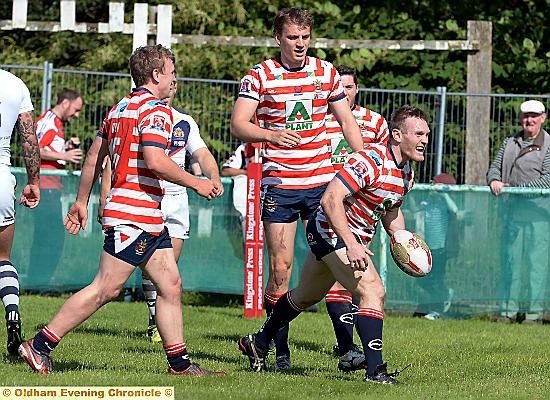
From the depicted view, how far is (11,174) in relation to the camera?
8.85 m

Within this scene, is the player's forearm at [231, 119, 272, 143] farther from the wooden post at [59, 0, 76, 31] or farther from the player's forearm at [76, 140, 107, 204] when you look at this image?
the wooden post at [59, 0, 76, 31]

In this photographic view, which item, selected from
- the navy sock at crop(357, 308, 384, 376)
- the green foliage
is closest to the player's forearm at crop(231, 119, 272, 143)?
the navy sock at crop(357, 308, 384, 376)

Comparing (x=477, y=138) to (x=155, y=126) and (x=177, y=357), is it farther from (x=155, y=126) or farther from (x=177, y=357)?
(x=155, y=126)

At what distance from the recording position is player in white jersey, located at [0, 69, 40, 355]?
8.68 m

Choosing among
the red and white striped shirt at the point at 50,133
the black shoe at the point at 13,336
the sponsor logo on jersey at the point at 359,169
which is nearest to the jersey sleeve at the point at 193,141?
the black shoe at the point at 13,336

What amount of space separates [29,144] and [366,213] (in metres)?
2.52

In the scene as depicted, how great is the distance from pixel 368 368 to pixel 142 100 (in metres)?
2.07

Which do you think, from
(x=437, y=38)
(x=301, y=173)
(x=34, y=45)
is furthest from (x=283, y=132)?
(x=34, y=45)

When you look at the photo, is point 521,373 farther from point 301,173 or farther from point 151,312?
point 151,312

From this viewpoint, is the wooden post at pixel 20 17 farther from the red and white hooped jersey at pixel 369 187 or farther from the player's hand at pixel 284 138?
the red and white hooped jersey at pixel 369 187

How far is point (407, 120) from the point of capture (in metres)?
7.68

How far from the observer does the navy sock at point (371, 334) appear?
758 centimetres

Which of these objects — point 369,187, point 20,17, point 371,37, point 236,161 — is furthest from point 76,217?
point 371,37

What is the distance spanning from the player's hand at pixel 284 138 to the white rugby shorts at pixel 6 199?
6.12 ft
